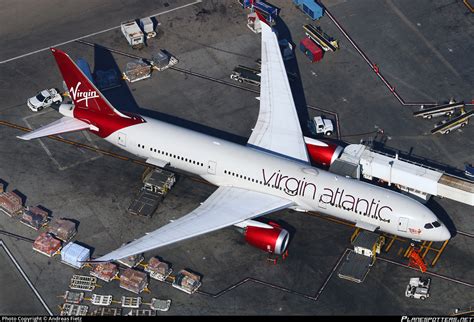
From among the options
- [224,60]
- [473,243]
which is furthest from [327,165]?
[224,60]

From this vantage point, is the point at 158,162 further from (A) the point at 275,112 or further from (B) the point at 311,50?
(B) the point at 311,50

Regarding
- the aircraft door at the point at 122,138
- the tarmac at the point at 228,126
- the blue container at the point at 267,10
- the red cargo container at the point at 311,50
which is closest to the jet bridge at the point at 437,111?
the tarmac at the point at 228,126

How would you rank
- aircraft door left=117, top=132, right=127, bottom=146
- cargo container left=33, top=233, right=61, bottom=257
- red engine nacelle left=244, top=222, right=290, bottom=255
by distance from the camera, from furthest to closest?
1. aircraft door left=117, top=132, right=127, bottom=146
2. cargo container left=33, top=233, right=61, bottom=257
3. red engine nacelle left=244, top=222, right=290, bottom=255

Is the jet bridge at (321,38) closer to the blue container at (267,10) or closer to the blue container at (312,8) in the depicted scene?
the blue container at (312,8)

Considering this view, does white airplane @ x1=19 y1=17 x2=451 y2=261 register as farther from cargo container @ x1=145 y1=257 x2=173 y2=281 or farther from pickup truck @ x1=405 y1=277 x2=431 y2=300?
pickup truck @ x1=405 y1=277 x2=431 y2=300

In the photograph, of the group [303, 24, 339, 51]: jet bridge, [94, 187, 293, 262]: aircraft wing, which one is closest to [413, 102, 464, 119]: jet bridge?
[303, 24, 339, 51]: jet bridge
